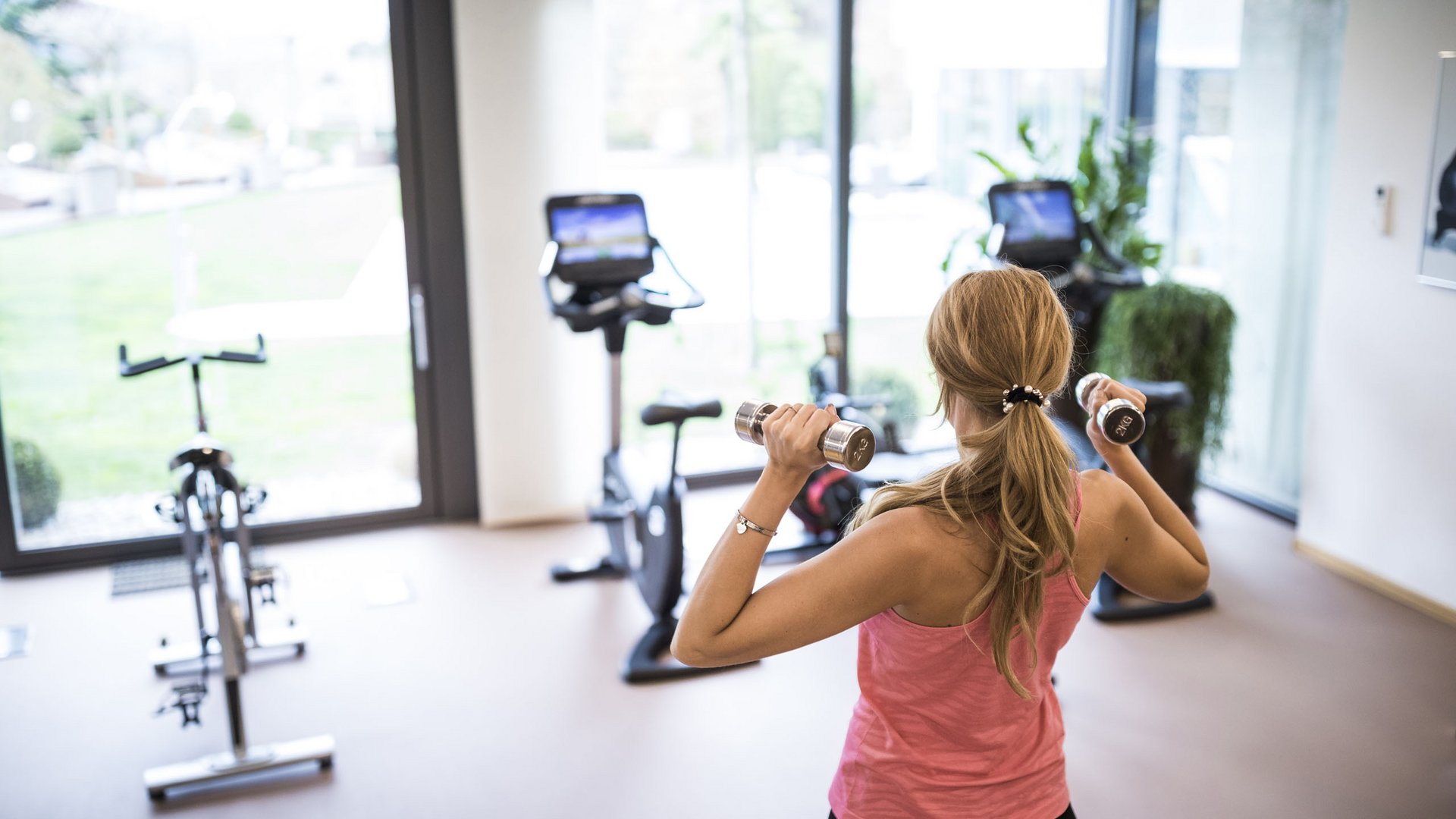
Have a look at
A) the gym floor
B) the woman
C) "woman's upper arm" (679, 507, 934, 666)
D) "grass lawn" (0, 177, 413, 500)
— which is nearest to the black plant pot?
the gym floor

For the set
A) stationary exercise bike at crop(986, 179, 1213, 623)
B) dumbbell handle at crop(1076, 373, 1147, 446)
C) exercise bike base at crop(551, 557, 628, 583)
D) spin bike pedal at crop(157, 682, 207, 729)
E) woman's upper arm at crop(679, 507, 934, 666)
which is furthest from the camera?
exercise bike base at crop(551, 557, 628, 583)

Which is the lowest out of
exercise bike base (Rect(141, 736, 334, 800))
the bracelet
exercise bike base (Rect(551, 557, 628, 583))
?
exercise bike base (Rect(141, 736, 334, 800))

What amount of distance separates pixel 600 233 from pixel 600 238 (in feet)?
0.06

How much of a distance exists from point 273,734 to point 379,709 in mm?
308

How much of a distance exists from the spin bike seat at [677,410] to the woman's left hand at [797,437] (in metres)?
2.21

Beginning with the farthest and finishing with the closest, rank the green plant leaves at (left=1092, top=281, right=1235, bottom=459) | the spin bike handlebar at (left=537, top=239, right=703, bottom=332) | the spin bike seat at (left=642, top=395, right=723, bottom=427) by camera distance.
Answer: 1. the green plant leaves at (left=1092, top=281, right=1235, bottom=459)
2. the spin bike handlebar at (left=537, top=239, right=703, bottom=332)
3. the spin bike seat at (left=642, top=395, right=723, bottom=427)

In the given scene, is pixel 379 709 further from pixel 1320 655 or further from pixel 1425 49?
pixel 1425 49

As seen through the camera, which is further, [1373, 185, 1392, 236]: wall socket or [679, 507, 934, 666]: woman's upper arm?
[1373, 185, 1392, 236]: wall socket

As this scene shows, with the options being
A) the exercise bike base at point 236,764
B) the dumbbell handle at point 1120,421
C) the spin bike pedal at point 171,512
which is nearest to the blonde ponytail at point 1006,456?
the dumbbell handle at point 1120,421

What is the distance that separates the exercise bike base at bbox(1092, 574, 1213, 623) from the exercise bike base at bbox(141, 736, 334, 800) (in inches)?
103

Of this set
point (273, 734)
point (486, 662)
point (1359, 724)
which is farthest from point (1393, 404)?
point (273, 734)

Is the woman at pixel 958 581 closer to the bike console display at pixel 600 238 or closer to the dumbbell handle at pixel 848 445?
the dumbbell handle at pixel 848 445

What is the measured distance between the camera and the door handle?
4949mm

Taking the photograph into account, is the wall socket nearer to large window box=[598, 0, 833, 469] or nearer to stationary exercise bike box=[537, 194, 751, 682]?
large window box=[598, 0, 833, 469]
